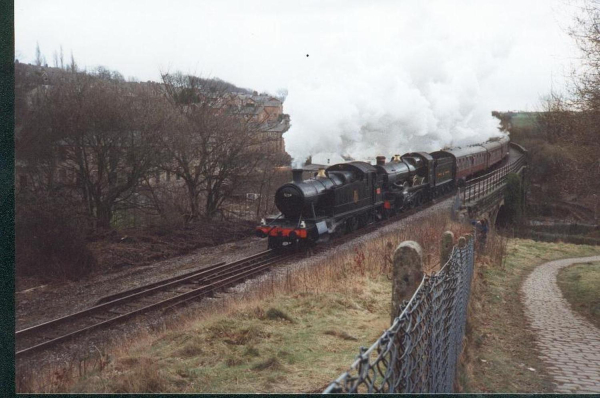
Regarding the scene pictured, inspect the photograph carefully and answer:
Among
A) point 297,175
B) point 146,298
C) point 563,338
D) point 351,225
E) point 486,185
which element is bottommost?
point 146,298

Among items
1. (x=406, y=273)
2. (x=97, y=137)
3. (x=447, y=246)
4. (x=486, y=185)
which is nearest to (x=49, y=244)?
(x=97, y=137)

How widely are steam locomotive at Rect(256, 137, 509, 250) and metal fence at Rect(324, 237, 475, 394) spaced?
12.3m

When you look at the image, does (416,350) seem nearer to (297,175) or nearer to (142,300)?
(142,300)

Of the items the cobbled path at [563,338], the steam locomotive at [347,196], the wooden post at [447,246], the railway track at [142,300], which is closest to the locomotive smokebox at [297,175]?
the steam locomotive at [347,196]

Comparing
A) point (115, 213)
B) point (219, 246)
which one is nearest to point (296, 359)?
point (219, 246)

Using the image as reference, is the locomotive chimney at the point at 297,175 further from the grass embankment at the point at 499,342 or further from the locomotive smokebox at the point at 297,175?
the grass embankment at the point at 499,342

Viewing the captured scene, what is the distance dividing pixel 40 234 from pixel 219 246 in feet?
21.0

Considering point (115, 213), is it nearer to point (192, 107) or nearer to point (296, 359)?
point (192, 107)

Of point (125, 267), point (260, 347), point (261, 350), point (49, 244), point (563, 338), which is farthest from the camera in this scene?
point (125, 267)

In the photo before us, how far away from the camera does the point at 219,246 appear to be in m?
19.4

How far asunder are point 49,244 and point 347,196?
974 centimetres

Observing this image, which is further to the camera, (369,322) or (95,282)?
(95,282)

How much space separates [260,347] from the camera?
22.7ft

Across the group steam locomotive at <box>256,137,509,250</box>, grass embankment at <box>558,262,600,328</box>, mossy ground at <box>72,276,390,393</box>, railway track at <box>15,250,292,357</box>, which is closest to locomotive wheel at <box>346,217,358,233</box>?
steam locomotive at <box>256,137,509,250</box>
